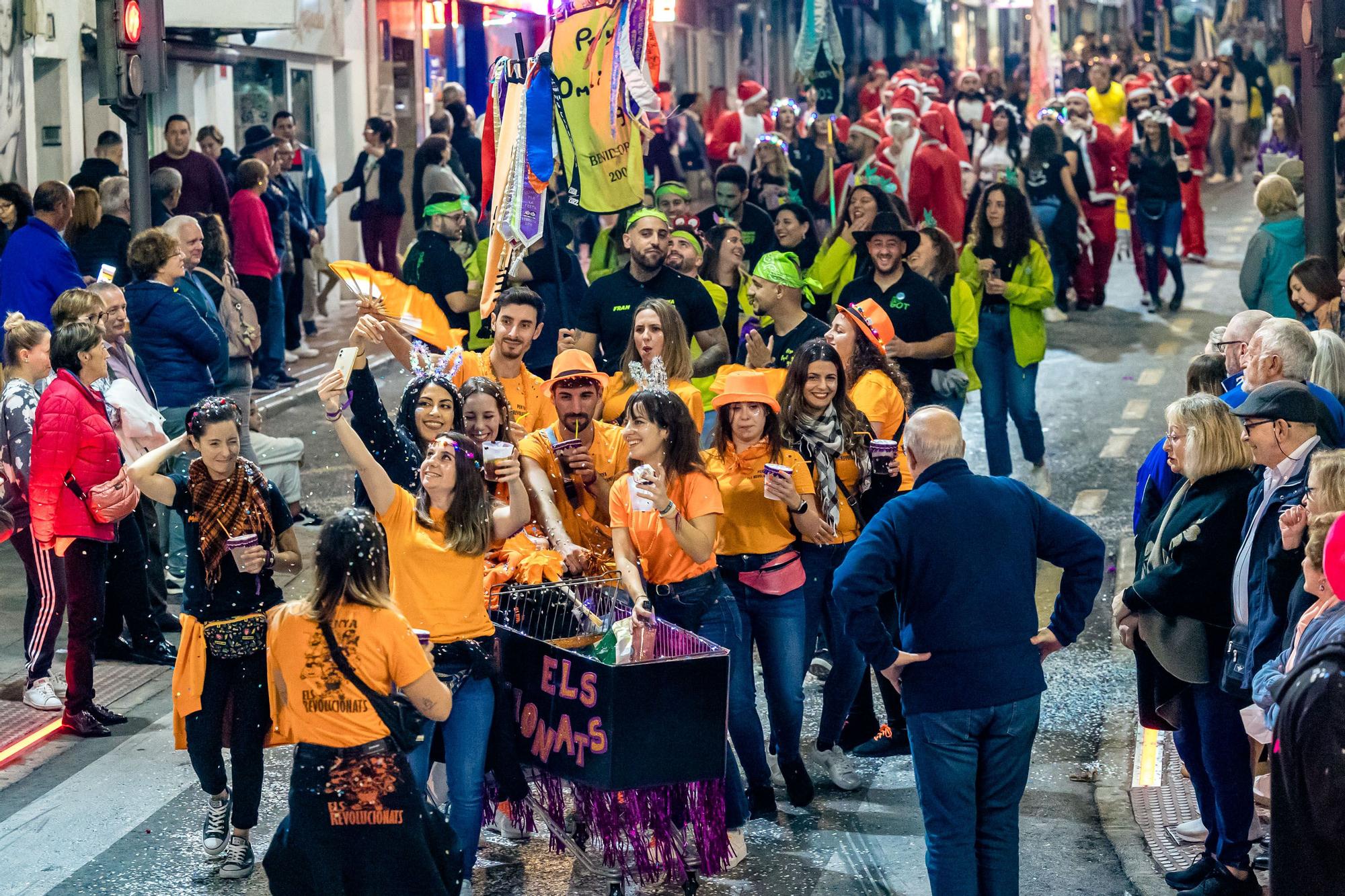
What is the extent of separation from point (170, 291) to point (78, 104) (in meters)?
7.30

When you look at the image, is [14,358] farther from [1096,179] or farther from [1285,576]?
[1096,179]

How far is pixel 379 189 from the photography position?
61.8 ft

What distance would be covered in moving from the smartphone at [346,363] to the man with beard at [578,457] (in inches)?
41.9

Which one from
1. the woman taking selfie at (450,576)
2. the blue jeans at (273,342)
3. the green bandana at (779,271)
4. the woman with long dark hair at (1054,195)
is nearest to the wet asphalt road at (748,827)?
the woman taking selfie at (450,576)

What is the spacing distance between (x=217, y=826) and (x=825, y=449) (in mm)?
2799

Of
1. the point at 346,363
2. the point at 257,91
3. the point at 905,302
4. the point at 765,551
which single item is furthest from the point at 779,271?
the point at 257,91

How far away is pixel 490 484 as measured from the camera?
6.86 meters

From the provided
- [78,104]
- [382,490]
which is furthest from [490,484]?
[78,104]

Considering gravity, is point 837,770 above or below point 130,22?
below

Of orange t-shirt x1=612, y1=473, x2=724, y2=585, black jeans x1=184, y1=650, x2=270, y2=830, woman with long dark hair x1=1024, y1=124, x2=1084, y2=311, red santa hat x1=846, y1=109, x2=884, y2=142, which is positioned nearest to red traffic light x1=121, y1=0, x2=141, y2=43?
black jeans x1=184, y1=650, x2=270, y2=830

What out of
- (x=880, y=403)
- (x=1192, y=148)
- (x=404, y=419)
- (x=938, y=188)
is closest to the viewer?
(x=404, y=419)

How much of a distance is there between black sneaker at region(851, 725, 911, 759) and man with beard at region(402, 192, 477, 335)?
4554 mm

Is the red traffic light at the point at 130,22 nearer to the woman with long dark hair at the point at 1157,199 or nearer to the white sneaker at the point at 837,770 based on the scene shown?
the white sneaker at the point at 837,770

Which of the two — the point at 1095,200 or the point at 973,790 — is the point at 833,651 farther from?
the point at 1095,200
